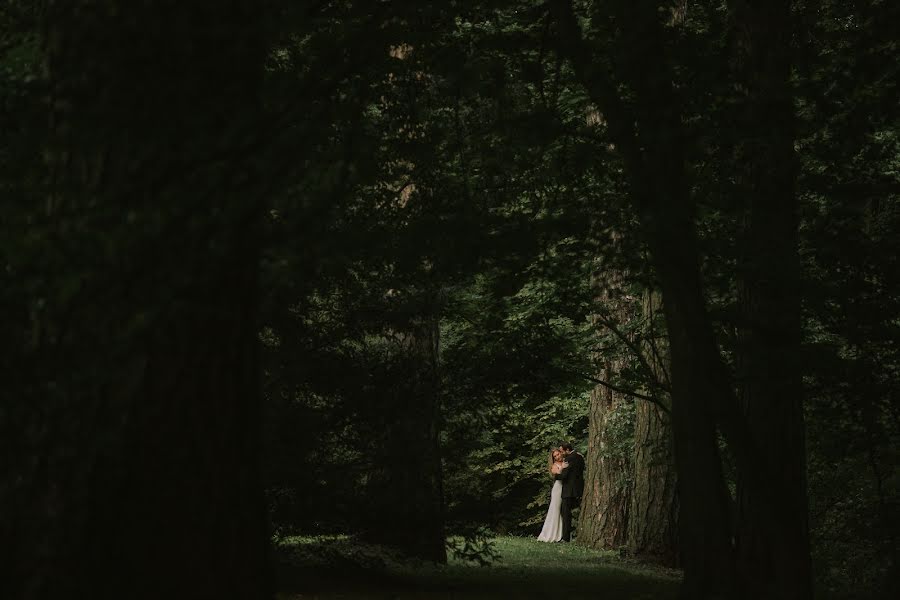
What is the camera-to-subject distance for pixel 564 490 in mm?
23953

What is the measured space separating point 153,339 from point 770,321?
632 cm

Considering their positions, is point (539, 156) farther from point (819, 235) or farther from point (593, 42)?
point (819, 235)

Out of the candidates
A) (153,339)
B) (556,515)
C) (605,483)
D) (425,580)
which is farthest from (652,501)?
(153,339)

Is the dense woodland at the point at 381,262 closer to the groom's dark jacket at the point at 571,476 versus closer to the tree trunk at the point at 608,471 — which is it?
the tree trunk at the point at 608,471

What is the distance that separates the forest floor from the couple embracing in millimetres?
10435

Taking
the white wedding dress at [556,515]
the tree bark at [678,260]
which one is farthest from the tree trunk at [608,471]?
the tree bark at [678,260]

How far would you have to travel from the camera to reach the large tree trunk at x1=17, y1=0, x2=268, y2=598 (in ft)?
12.2

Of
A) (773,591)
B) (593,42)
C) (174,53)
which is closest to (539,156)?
(593,42)

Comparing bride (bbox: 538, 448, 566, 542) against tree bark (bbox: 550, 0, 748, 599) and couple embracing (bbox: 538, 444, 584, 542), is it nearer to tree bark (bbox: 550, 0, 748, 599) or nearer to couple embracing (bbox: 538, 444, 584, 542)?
couple embracing (bbox: 538, 444, 584, 542)

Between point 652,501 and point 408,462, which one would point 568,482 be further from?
point 408,462

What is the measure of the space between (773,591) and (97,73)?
7.34m

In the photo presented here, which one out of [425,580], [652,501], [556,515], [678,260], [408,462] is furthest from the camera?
[556,515]

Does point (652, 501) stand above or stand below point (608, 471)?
below

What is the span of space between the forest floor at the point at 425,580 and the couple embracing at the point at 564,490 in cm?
1043
